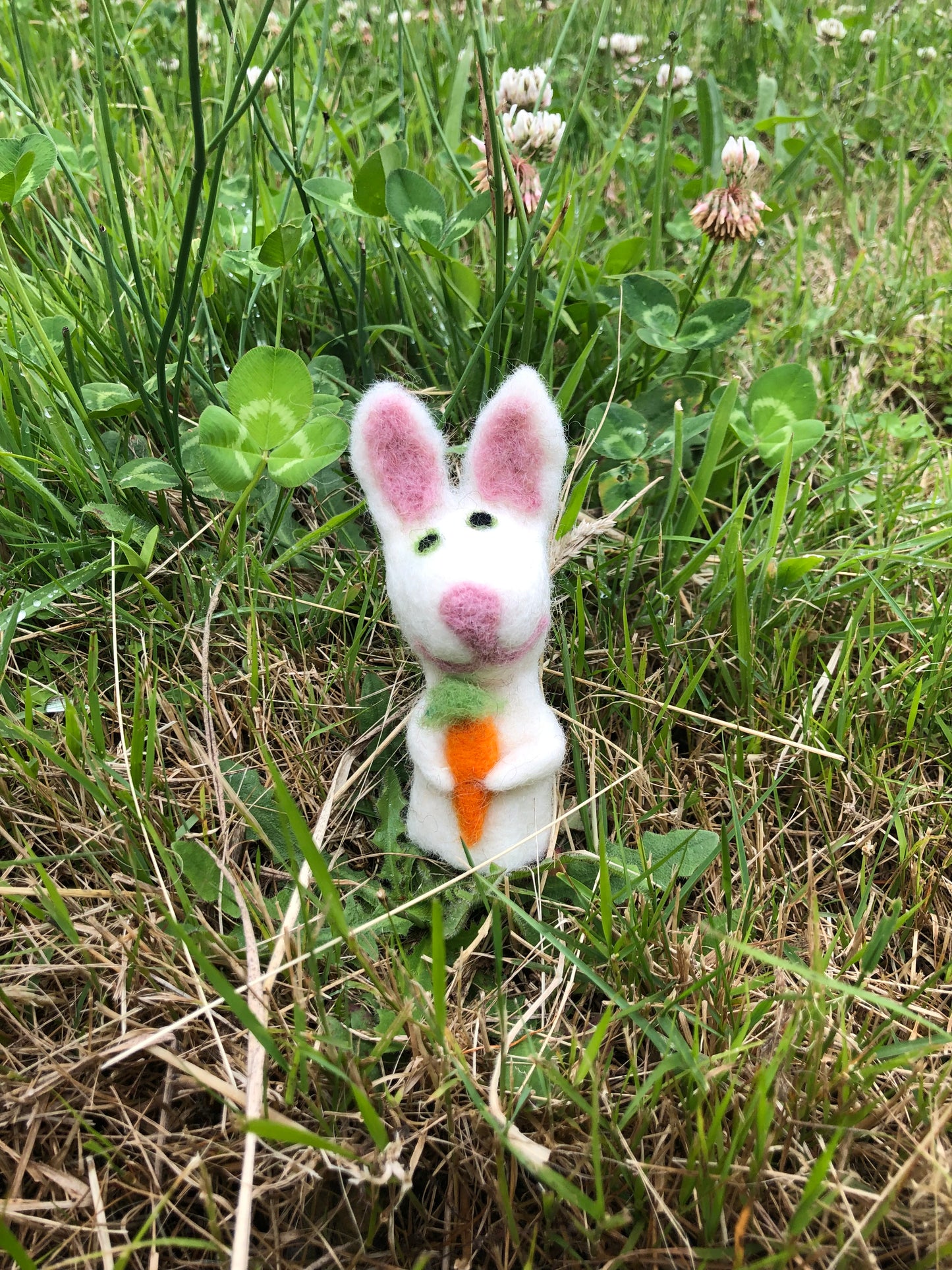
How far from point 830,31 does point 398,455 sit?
3177 mm

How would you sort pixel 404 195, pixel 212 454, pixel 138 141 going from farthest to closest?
pixel 138 141, pixel 404 195, pixel 212 454

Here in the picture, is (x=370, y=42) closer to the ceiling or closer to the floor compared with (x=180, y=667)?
closer to the ceiling

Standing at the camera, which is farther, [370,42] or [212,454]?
[370,42]

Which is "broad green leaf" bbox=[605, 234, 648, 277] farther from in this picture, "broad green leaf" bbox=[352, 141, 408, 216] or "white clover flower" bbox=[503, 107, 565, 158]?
"broad green leaf" bbox=[352, 141, 408, 216]

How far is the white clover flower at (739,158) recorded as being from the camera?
6.10 feet

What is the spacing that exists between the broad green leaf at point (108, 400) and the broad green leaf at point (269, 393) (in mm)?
294

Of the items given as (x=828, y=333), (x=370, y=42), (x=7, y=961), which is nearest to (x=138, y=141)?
(x=370, y=42)

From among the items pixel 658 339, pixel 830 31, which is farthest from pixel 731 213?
pixel 830 31

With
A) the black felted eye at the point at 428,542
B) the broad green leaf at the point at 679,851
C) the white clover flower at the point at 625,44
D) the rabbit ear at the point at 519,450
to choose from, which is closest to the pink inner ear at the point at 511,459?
the rabbit ear at the point at 519,450

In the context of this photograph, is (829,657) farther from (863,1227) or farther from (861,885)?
(863,1227)

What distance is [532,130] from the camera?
1.86 meters

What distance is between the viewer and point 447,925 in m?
1.39

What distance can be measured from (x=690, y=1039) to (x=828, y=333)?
2.10 metres

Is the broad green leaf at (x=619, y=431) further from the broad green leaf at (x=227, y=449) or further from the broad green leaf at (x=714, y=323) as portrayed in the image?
the broad green leaf at (x=227, y=449)
